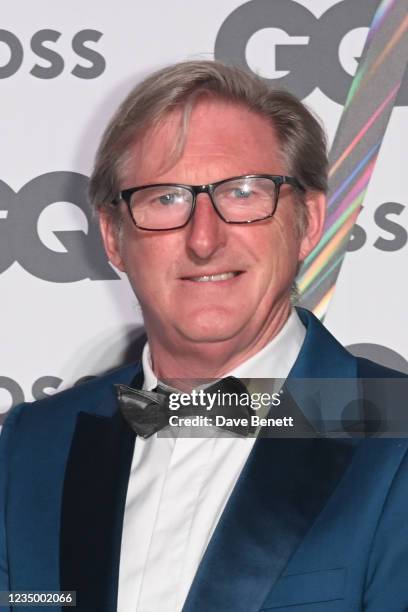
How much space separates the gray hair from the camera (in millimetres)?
1987

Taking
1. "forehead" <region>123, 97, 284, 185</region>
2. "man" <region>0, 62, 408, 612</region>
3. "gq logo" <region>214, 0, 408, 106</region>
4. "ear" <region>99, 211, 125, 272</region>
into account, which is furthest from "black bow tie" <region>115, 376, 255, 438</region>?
"gq logo" <region>214, 0, 408, 106</region>

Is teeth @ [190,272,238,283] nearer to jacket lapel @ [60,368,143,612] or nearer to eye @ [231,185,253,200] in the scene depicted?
eye @ [231,185,253,200]

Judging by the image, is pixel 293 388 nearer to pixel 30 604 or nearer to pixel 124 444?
pixel 124 444

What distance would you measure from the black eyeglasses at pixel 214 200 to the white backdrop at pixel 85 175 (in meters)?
0.49

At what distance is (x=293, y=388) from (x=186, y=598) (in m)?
0.44

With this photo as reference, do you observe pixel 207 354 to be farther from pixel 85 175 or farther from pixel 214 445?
pixel 85 175

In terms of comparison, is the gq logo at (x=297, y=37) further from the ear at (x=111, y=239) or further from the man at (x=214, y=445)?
the ear at (x=111, y=239)

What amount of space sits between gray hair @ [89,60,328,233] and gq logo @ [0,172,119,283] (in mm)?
364

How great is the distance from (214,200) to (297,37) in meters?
0.66

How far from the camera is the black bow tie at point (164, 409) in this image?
6.47 feet

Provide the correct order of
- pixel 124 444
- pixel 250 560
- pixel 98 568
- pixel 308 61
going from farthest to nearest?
pixel 308 61 < pixel 124 444 < pixel 98 568 < pixel 250 560

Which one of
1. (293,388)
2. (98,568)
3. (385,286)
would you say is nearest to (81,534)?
(98,568)

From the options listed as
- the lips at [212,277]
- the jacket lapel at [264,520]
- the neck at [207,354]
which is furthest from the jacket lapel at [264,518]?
the lips at [212,277]

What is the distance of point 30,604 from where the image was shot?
2025 millimetres
